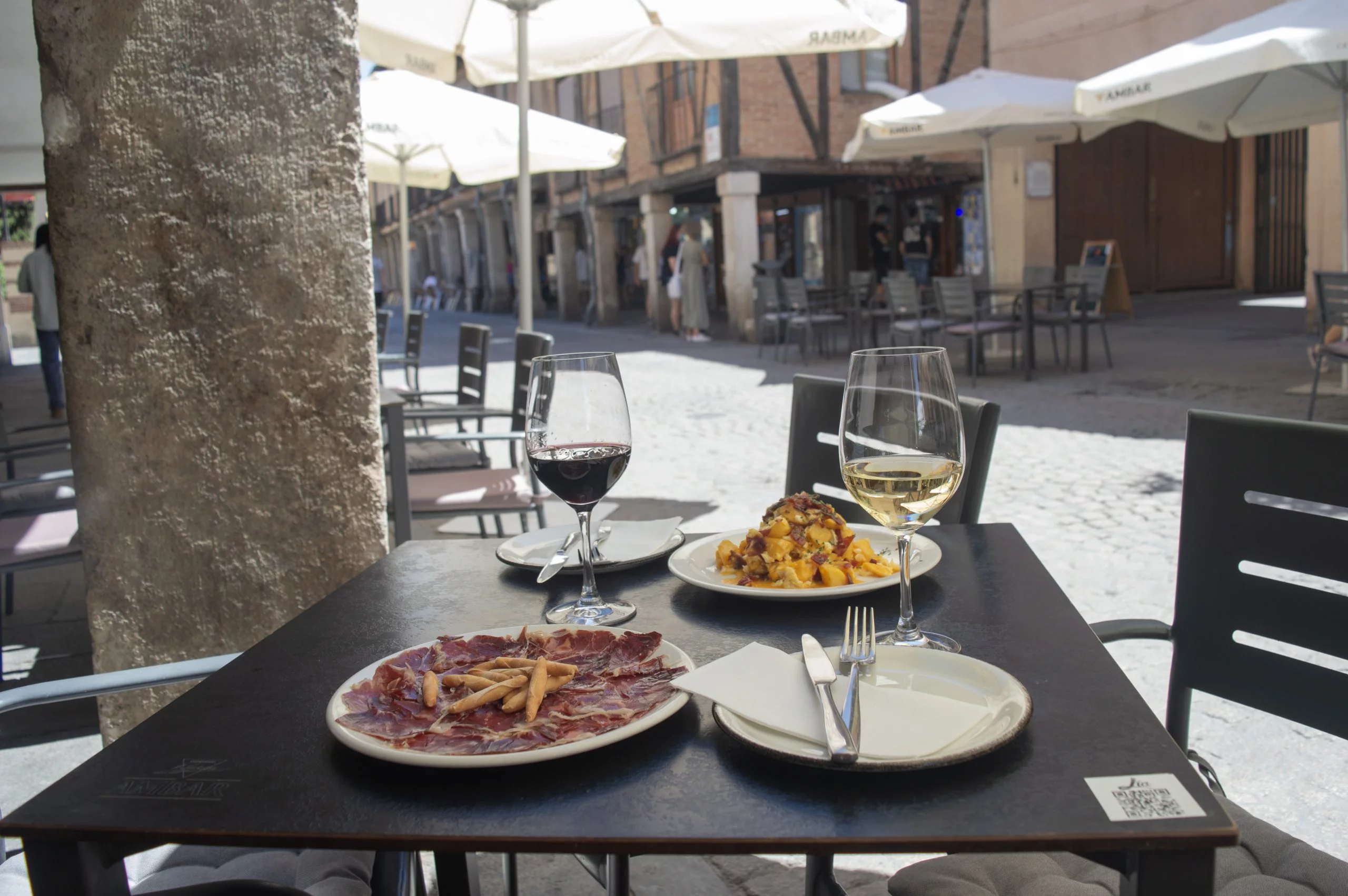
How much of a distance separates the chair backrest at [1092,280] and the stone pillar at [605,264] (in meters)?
13.6

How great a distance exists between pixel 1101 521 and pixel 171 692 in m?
3.87

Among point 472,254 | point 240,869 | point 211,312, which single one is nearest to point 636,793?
point 240,869

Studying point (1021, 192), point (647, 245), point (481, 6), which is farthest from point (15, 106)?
point (647, 245)

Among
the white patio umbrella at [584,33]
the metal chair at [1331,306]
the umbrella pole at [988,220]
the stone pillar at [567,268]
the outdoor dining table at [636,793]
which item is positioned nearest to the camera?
the outdoor dining table at [636,793]

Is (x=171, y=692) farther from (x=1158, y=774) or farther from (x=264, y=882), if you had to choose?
(x=1158, y=774)

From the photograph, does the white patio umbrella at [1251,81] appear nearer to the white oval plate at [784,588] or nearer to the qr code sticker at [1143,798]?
the white oval plate at [784,588]

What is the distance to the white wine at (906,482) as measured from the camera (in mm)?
1149

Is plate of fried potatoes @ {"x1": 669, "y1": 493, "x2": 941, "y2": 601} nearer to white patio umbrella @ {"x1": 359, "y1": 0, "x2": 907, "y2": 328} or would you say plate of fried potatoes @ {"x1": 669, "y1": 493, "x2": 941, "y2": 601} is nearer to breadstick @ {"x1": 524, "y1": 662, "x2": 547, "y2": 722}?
breadstick @ {"x1": 524, "y1": 662, "x2": 547, "y2": 722}

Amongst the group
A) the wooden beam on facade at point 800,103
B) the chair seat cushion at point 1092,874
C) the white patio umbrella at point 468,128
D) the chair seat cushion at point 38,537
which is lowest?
the chair seat cushion at point 1092,874

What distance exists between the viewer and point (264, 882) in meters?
1.06

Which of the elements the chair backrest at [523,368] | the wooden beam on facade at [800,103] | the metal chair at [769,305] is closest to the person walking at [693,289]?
the wooden beam on facade at [800,103]

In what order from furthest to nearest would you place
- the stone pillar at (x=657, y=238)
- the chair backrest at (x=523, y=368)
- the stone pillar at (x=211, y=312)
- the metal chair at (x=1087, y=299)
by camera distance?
the stone pillar at (x=657, y=238), the metal chair at (x=1087, y=299), the chair backrest at (x=523, y=368), the stone pillar at (x=211, y=312)

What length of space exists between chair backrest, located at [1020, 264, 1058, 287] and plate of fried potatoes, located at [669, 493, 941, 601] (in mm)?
10409

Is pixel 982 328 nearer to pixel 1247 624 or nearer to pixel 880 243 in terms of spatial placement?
pixel 880 243
